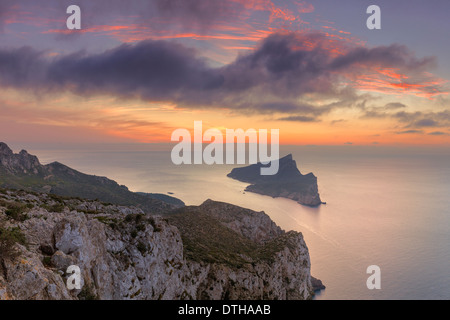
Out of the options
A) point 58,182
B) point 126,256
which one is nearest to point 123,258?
point 126,256

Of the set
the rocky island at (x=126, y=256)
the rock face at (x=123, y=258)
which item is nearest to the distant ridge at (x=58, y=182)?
the rocky island at (x=126, y=256)

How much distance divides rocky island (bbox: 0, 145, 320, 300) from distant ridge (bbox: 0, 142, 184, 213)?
6710 centimetres

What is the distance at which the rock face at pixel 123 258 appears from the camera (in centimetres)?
1527

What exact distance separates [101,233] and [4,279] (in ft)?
36.5

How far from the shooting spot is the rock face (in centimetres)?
1527

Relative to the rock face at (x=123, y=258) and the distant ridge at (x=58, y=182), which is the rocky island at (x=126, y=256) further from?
the distant ridge at (x=58, y=182)

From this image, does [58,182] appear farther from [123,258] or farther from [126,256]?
[123,258]

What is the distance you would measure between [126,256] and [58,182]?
139 metres

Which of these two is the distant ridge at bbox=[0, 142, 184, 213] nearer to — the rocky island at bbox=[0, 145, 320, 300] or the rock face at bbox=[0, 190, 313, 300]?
the rocky island at bbox=[0, 145, 320, 300]

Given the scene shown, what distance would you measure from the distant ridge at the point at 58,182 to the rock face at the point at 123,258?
6996 centimetres

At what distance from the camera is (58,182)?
13538 cm
